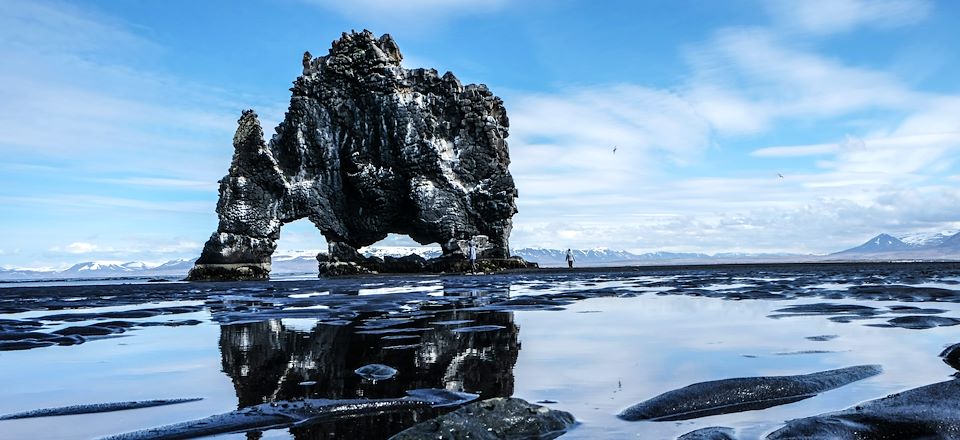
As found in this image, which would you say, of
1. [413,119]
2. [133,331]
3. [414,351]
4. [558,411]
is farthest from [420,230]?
[558,411]

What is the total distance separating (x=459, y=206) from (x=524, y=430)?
183 feet

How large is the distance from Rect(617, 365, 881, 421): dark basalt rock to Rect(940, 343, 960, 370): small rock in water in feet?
4.29

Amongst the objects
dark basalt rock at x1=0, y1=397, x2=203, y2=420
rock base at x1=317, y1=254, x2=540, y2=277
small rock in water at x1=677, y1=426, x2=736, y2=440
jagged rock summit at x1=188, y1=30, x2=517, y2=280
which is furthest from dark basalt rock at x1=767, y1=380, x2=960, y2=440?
jagged rock summit at x1=188, y1=30, x2=517, y2=280

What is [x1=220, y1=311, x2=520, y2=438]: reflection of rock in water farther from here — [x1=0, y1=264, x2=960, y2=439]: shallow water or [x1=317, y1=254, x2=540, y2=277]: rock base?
[x1=317, y1=254, x2=540, y2=277]: rock base

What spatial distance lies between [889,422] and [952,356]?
385cm

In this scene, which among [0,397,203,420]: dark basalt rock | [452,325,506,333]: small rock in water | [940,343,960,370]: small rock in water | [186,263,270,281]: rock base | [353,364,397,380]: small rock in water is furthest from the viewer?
[186,263,270,281]: rock base

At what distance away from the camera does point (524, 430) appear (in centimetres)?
461

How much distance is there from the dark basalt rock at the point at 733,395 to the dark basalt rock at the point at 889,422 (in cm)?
87

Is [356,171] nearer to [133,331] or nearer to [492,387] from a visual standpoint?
[133,331]

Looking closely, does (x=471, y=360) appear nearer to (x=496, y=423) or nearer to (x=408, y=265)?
(x=496, y=423)

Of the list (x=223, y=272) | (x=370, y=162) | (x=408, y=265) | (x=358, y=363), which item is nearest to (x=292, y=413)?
(x=358, y=363)

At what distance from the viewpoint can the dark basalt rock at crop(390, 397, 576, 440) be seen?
4.32 metres

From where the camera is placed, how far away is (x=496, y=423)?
15.1 ft

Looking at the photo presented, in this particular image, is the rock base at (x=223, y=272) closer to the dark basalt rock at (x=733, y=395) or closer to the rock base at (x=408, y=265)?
the rock base at (x=408, y=265)
